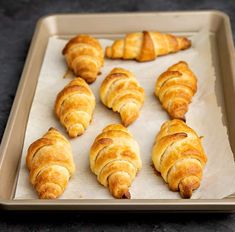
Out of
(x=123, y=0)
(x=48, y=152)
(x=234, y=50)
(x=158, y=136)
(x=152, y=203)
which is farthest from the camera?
(x=123, y=0)

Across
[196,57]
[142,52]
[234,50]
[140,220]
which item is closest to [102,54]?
[142,52]

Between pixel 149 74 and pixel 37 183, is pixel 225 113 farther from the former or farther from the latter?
pixel 37 183

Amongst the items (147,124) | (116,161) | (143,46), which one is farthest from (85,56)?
(116,161)

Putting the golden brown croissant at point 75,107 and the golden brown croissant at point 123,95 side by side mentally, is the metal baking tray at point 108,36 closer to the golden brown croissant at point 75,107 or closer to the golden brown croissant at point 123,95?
the golden brown croissant at point 75,107

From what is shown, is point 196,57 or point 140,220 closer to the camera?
point 140,220

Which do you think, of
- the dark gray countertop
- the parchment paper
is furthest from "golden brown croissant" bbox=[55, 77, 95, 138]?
the dark gray countertop
